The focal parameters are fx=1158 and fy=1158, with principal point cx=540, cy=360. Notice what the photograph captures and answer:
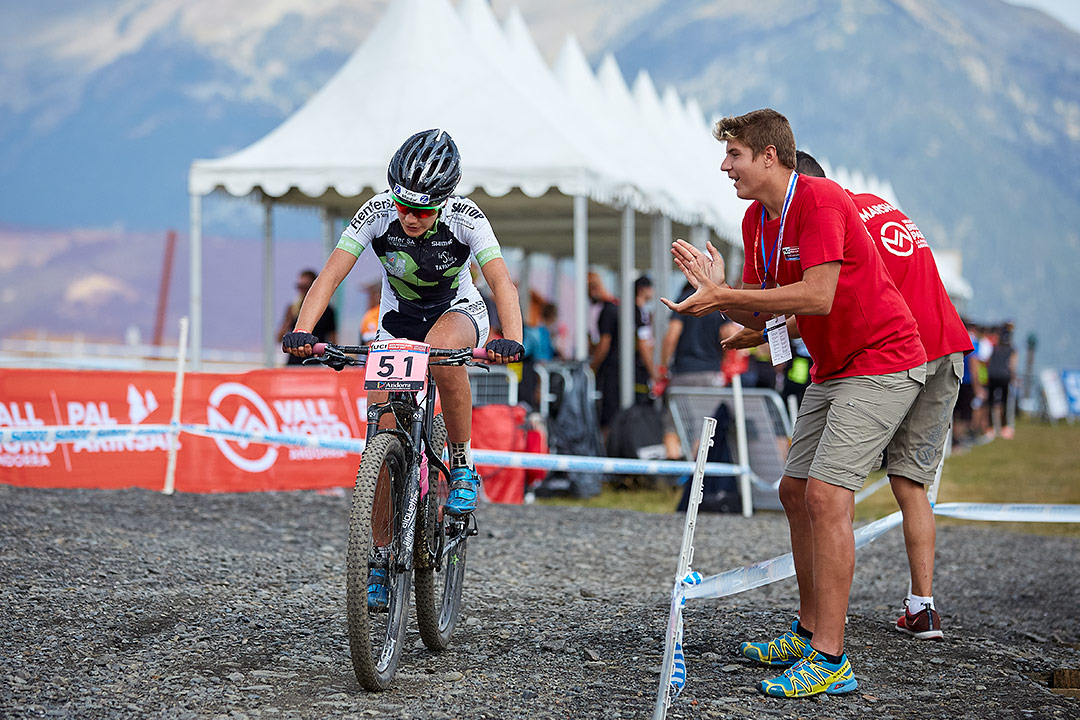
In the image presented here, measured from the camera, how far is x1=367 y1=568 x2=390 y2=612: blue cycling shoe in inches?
157

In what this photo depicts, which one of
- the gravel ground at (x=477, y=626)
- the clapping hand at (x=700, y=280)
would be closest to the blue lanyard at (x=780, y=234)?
the clapping hand at (x=700, y=280)

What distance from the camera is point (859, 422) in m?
4.46

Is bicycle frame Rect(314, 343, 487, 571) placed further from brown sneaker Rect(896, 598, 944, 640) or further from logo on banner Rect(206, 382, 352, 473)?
logo on banner Rect(206, 382, 352, 473)

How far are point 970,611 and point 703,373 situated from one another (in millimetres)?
5073

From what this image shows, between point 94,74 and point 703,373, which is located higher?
point 94,74

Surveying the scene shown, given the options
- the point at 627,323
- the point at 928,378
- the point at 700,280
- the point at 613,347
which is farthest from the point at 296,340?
the point at 613,347

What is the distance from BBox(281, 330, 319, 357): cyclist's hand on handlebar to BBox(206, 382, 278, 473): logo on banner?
535cm

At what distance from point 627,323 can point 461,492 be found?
850 centimetres

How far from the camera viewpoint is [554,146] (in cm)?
1171

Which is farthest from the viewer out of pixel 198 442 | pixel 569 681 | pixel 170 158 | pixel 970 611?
pixel 170 158

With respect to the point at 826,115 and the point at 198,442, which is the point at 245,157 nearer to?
the point at 198,442

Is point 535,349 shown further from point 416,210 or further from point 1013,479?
point 416,210

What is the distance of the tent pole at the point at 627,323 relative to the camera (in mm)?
12617

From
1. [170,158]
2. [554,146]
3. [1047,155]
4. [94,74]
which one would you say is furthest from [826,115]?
[554,146]
